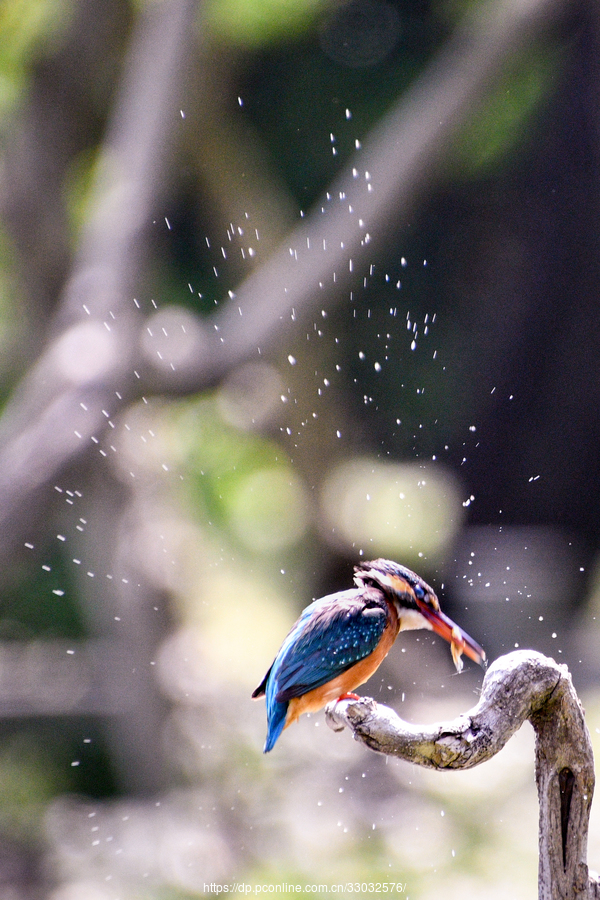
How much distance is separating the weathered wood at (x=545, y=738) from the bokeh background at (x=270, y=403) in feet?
4.83

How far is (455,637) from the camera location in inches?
24.9

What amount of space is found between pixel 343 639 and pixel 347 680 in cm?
5

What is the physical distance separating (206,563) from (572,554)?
1429mm

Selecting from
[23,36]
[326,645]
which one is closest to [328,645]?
[326,645]

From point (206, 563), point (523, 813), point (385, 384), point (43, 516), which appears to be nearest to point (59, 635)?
point (206, 563)

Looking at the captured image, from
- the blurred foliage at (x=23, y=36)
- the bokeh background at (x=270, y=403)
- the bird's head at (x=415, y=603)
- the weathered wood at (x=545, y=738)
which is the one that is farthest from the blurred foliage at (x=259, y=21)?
the weathered wood at (x=545, y=738)

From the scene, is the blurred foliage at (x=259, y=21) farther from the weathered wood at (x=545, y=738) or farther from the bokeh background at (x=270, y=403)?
the weathered wood at (x=545, y=738)

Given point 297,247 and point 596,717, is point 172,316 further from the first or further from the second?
point 596,717

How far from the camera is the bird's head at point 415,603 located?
640mm

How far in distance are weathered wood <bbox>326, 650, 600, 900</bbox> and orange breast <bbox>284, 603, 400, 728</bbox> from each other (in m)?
0.07

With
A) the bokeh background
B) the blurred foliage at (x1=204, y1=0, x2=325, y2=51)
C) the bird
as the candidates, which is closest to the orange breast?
the bird

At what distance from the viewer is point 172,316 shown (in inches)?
112

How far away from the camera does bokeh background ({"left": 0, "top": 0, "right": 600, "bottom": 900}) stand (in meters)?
2.45

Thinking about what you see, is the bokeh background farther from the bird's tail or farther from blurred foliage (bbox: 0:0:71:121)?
the bird's tail
